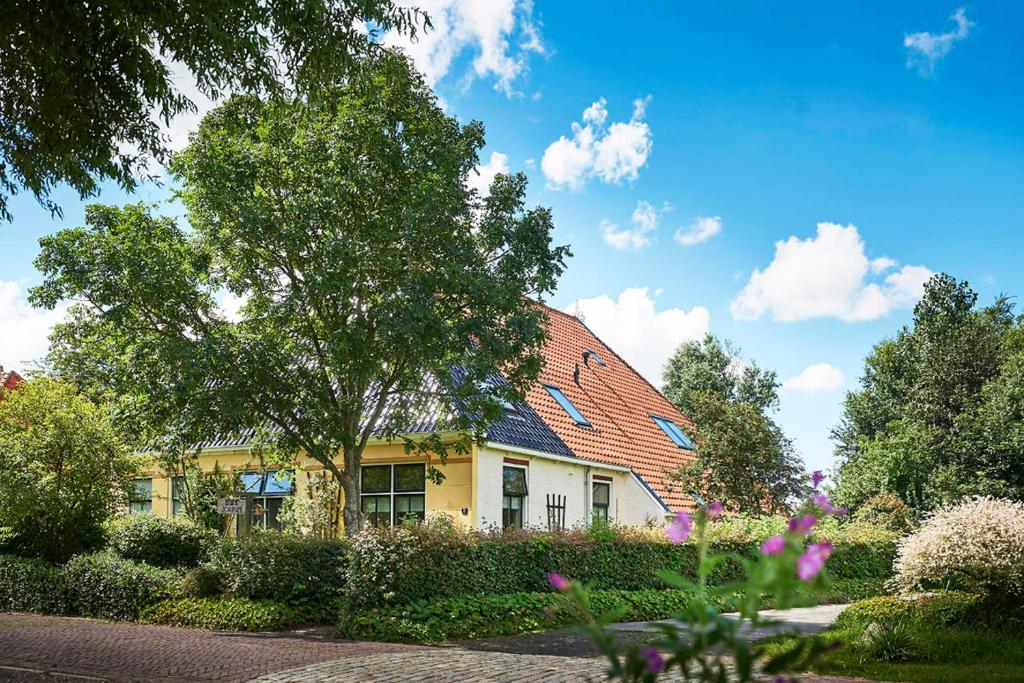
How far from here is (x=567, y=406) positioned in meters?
24.5

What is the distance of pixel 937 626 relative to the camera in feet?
37.7

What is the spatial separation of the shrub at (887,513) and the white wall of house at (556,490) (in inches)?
227

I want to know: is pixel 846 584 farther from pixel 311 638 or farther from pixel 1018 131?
pixel 311 638

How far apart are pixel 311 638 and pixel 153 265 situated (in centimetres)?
632

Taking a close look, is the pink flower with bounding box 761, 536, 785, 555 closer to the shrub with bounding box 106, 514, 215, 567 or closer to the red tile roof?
the shrub with bounding box 106, 514, 215, 567

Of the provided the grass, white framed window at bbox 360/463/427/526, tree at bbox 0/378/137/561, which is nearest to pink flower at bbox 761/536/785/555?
the grass

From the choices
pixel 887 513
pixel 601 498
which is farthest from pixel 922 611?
pixel 887 513

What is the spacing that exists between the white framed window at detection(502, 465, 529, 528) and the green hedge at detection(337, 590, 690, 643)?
5227 millimetres

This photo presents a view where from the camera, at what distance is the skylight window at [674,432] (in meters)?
28.2

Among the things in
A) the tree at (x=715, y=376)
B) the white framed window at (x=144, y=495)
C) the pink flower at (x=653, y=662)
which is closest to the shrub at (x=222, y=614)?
the white framed window at (x=144, y=495)

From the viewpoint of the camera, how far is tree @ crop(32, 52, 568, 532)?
47.6 ft

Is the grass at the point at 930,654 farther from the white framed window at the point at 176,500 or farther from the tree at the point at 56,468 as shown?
the white framed window at the point at 176,500

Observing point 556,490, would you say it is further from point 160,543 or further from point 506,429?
point 160,543

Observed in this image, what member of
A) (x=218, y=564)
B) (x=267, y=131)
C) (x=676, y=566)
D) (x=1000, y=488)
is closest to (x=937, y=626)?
(x=676, y=566)
